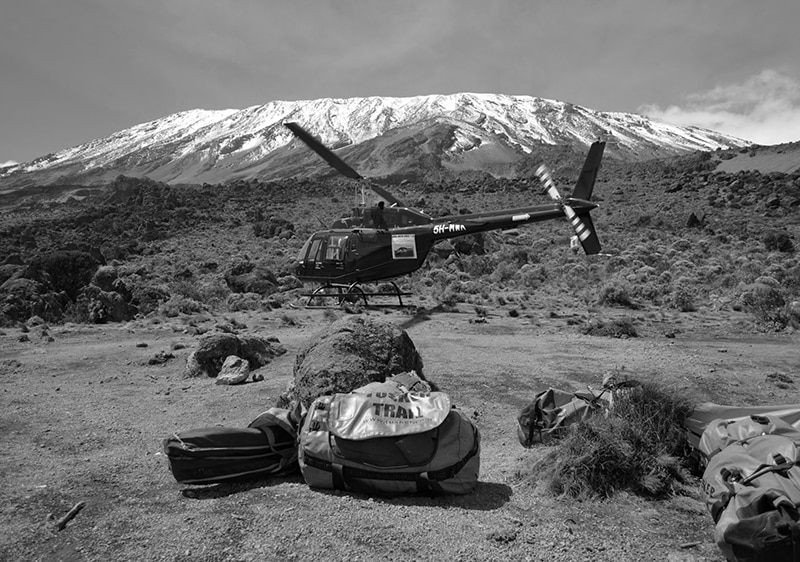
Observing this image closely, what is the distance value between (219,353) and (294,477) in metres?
4.58

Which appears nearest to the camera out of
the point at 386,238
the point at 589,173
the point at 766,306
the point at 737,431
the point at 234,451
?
the point at 737,431

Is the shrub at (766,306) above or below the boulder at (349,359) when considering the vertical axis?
below

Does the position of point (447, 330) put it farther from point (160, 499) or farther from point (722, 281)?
point (722, 281)

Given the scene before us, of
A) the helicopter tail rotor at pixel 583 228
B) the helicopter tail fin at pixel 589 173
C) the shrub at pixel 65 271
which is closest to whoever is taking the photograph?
the helicopter tail rotor at pixel 583 228

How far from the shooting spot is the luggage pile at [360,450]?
3.73m

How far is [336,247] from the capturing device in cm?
1402

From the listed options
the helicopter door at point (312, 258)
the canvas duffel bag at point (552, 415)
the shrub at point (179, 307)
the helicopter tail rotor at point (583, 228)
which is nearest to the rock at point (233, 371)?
the canvas duffel bag at point (552, 415)

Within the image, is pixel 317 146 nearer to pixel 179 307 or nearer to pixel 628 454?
pixel 179 307

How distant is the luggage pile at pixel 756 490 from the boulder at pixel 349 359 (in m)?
3.27

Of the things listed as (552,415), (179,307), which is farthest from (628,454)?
(179,307)

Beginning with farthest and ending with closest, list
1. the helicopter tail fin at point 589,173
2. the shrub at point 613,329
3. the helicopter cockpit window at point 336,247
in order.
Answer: the helicopter cockpit window at point 336,247
the helicopter tail fin at point 589,173
the shrub at point 613,329

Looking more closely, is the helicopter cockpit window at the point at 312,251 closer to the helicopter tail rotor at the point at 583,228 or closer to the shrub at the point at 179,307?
the shrub at the point at 179,307

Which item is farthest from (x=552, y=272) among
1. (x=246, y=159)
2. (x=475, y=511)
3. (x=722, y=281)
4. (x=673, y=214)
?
(x=246, y=159)

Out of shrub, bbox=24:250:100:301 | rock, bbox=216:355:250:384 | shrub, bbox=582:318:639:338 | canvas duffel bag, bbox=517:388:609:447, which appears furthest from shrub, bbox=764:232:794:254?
shrub, bbox=24:250:100:301
